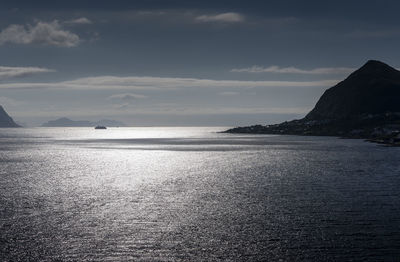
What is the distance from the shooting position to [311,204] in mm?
50906

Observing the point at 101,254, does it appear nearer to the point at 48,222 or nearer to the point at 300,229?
the point at 48,222

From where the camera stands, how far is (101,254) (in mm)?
30953

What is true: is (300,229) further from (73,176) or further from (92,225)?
(73,176)

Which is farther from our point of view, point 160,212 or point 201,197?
point 201,197

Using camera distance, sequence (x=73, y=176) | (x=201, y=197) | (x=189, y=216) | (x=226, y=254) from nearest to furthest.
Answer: (x=226, y=254), (x=189, y=216), (x=201, y=197), (x=73, y=176)

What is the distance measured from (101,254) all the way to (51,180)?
54688mm

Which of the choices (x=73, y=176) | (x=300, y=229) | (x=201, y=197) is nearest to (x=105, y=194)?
(x=201, y=197)

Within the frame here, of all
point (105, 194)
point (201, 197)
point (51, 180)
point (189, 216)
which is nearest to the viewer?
point (189, 216)

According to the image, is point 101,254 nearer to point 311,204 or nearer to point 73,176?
point 311,204

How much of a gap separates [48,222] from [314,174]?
195ft

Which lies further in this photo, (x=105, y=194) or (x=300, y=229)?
(x=105, y=194)

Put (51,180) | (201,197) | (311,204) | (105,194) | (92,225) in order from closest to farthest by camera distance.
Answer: (92,225) < (311,204) < (201,197) < (105,194) < (51,180)

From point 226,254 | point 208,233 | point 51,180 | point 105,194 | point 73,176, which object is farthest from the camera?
point 73,176

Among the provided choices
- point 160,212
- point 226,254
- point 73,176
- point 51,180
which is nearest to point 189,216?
point 160,212
